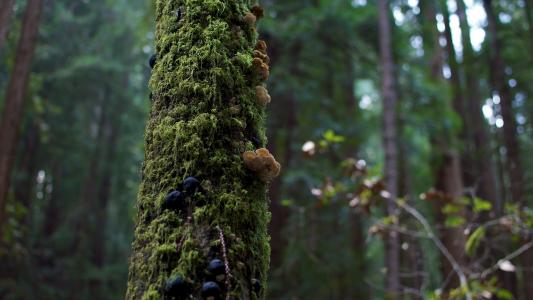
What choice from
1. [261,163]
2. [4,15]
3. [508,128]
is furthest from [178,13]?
[508,128]

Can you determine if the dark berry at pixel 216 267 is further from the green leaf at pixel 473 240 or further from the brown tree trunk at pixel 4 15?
the brown tree trunk at pixel 4 15

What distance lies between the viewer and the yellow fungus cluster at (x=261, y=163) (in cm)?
175

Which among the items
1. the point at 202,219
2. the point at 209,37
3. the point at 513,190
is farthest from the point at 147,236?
the point at 513,190

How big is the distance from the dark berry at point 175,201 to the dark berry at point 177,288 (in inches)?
10.1

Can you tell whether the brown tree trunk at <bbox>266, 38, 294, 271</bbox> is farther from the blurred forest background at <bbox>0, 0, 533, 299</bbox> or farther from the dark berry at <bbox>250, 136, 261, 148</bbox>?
the dark berry at <bbox>250, 136, 261, 148</bbox>

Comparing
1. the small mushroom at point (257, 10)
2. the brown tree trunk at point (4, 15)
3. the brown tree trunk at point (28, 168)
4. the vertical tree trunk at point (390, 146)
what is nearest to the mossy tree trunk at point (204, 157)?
the small mushroom at point (257, 10)

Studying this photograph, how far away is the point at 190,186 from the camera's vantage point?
5.41 ft

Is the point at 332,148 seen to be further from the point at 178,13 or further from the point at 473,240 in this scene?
the point at 178,13

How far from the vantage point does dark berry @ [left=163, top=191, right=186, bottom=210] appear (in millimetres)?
1651

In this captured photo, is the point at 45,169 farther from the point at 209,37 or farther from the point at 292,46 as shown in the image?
the point at 209,37

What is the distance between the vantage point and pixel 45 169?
18.2 metres

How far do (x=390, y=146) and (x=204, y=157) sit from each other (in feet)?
19.2

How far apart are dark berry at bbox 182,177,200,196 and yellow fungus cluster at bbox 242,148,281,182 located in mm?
218

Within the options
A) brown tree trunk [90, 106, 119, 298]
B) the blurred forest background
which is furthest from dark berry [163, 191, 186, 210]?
brown tree trunk [90, 106, 119, 298]
